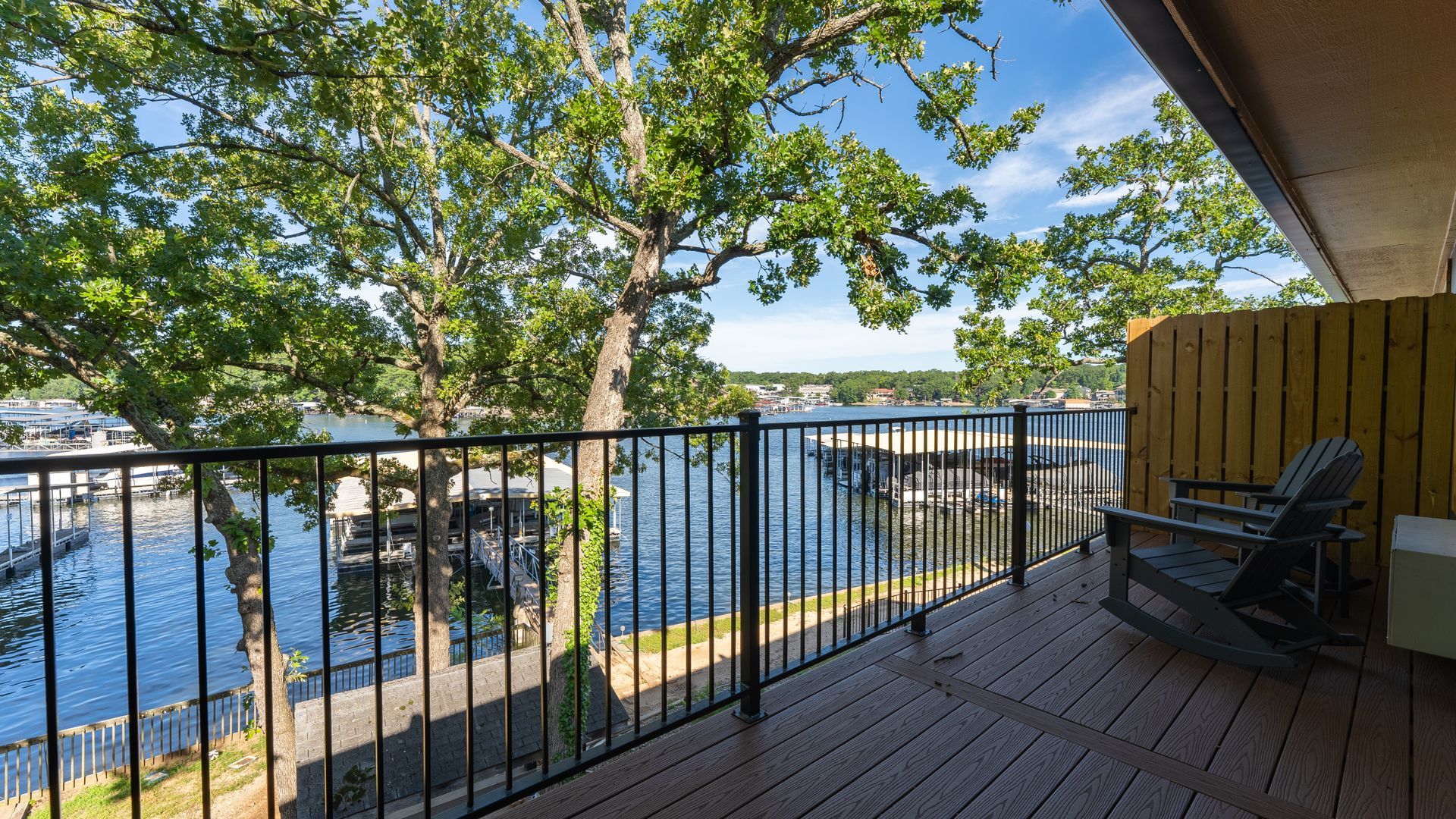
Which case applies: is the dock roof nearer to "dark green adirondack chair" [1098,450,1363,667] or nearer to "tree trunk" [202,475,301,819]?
"dark green adirondack chair" [1098,450,1363,667]

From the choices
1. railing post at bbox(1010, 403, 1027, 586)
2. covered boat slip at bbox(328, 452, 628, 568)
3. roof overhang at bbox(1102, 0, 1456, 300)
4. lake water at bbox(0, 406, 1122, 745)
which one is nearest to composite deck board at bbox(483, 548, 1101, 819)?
railing post at bbox(1010, 403, 1027, 586)

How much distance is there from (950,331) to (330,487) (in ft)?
42.0

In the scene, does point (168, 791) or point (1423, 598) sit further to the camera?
point (168, 791)

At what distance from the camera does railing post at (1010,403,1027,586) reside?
11.1 ft

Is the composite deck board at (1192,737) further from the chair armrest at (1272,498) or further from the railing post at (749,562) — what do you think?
the chair armrest at (1272,498)

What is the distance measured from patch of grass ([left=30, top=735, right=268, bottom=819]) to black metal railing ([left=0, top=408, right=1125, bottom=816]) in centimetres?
23

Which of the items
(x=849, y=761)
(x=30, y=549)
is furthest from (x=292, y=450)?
(x=30, y=549)

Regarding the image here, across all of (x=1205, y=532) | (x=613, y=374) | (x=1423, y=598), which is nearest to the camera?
(x=1423, y=598)

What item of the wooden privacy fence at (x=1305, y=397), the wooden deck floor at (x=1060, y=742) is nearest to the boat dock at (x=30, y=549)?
the wooden deck floor at (x=1060, y=742)

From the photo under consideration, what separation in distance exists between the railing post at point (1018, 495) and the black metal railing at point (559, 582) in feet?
0.05

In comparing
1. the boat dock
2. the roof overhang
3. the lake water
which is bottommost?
the lake water

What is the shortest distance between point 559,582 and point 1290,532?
28.1ft

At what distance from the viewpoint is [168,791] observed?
967cm

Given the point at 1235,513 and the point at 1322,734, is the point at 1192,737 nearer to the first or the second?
the point at 1322,734
